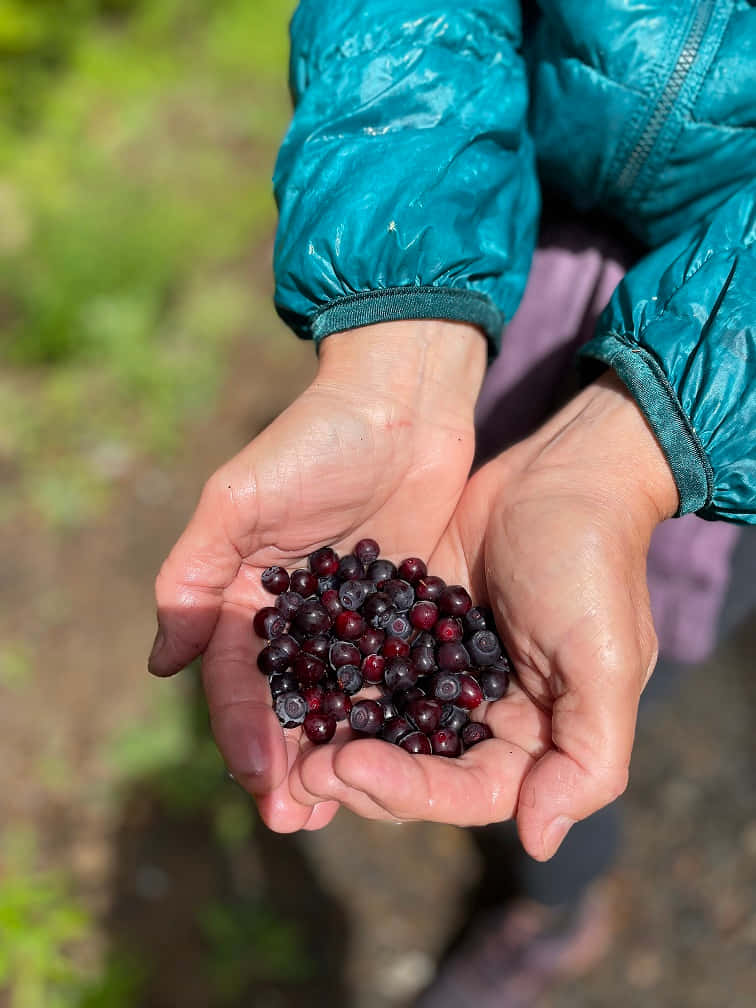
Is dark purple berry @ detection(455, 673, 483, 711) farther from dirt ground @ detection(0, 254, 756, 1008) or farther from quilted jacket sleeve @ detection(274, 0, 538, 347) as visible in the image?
dirt ground @ detection(0, 254, 756, 1008)

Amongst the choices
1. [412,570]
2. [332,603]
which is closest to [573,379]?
[412,570]

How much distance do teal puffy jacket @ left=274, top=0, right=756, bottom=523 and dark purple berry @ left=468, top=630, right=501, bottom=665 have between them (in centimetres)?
58

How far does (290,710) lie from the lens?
6.79 feet

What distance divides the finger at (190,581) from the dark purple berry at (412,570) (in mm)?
513

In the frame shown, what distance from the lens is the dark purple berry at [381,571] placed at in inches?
92.2

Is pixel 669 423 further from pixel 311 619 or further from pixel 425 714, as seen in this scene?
pixel 311 619

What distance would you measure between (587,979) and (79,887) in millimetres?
2046

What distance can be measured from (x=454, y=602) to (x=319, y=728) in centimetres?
48

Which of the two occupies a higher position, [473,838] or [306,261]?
[306,261]

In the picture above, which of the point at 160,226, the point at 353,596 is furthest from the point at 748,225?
the point at 160,226

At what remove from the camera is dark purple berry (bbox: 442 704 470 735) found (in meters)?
2.11

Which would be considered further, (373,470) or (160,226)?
(160,226)

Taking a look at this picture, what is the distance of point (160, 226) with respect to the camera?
18.0 feet

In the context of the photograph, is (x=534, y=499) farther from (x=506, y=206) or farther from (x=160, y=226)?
(x=160, y=226)
